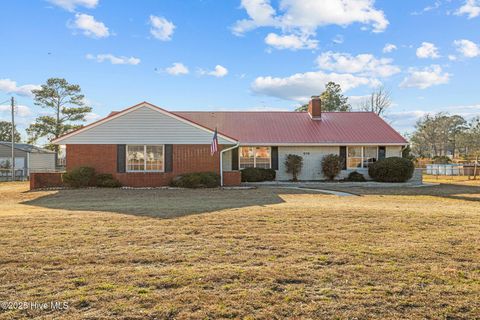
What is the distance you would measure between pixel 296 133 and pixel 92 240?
2105 cm

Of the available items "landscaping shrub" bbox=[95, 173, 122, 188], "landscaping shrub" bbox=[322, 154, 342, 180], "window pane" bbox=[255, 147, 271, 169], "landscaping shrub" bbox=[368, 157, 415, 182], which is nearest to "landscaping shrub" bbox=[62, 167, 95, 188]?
"landscaping shrub" bbox=[95, 173, 122, 188]

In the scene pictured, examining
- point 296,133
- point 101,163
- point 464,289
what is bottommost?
point 464,289

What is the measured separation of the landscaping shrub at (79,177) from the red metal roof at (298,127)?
926 centimetres

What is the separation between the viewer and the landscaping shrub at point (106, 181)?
20.6 meters

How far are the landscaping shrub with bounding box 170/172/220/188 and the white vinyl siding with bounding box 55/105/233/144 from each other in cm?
202

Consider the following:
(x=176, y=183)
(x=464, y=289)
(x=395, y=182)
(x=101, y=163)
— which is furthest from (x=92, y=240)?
(x=395, y=182)

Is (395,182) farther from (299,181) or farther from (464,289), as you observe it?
(464,289)

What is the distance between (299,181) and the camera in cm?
2527

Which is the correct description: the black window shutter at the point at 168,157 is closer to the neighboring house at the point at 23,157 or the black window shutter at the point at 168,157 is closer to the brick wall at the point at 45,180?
the brick wall at the point at 45,180

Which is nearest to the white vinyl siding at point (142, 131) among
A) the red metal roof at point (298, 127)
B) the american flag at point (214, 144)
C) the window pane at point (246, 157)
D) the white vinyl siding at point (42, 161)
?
the american flag at point (214, 144)

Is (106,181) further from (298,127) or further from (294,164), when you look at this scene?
(298,127)

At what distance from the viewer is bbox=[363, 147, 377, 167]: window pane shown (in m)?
26.1

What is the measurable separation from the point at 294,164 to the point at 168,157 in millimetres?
8002

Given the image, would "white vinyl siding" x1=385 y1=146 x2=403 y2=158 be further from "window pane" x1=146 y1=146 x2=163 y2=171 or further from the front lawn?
the front lawn
